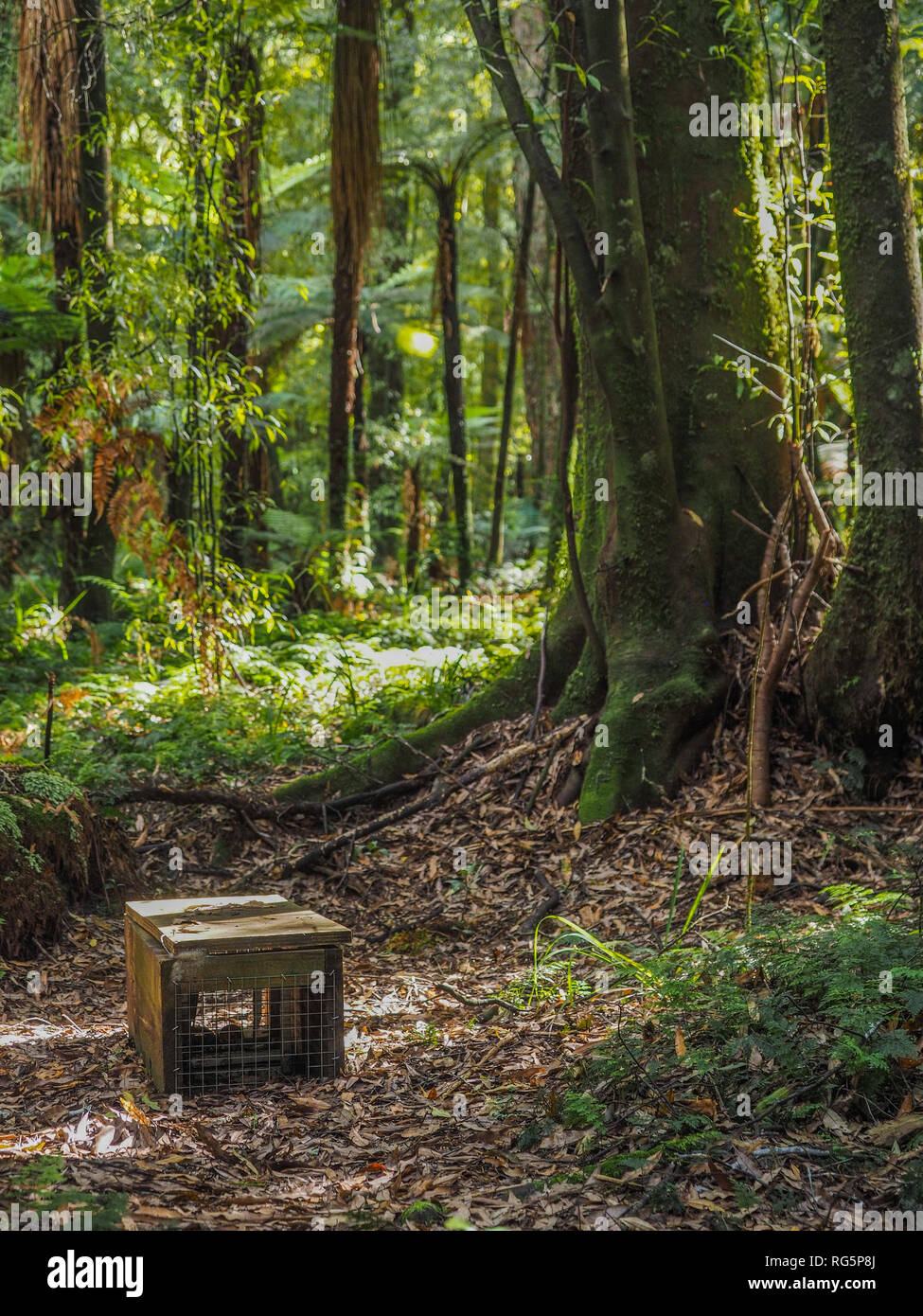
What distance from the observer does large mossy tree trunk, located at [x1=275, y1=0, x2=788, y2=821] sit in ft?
19.1

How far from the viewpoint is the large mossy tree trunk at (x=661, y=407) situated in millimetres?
5820

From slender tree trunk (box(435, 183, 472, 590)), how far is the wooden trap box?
31.1 feet

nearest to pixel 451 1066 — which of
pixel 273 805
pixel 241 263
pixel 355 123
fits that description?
pixel 273 805

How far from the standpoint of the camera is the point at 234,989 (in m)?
3.67

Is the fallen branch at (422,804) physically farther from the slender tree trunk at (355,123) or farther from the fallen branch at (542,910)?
the slender tree trunk at (355,123)

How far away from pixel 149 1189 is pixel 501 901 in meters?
2.87

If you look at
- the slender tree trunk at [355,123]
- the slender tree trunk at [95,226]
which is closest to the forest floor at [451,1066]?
the slender tree trunk at [95,226]

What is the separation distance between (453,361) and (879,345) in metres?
7.65

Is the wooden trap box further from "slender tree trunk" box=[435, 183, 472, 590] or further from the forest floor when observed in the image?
"slender tree trunk" box=[435, 183, 472, 590]

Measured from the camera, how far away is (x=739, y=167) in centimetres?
654

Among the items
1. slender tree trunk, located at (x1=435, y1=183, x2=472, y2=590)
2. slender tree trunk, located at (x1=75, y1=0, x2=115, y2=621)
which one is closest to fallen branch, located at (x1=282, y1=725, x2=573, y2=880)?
slender tree trunk, located at (x1=75, y1=0, x2=115, y2=621)

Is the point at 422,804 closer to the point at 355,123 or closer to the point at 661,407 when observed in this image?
the point at 661,407

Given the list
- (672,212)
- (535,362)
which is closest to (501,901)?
(672,212)
